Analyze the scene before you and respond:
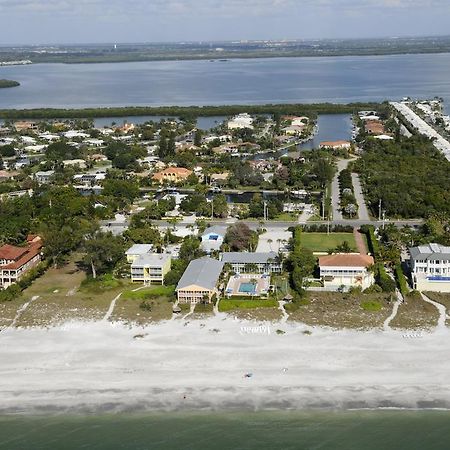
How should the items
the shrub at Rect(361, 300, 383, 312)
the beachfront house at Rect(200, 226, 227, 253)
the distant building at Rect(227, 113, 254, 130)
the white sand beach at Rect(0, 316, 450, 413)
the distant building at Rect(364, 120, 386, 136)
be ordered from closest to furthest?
1. the white sand beach at Rect(0, 316, 450, 413)
2. the shrub at Rect(361, 300, 383, 312)
3. the beachfront house at Rect(200, 226, 227, 253)
4. the distant building at Rect(364, 120, 386, 136)
5. the distant building at Rect(227, 113, 254, 130)

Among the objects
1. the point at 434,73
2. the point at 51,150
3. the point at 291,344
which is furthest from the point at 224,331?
the point at 434,73

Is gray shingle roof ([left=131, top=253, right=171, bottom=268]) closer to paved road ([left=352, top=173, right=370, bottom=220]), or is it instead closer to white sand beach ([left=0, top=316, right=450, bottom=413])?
white sand beach ([left=0, top=316, right=450, bottom=413])

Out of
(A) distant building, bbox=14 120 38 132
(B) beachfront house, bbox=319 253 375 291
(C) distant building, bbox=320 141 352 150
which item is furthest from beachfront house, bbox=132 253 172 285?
(A) distant building, bbox=14 120 38 132

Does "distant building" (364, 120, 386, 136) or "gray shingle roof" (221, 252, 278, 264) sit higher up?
"gray shingle roof" (221, 252, 278, 264)

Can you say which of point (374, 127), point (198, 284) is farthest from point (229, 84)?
point (198, 284)

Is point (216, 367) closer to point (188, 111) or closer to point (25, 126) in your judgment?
point (25, 126)
